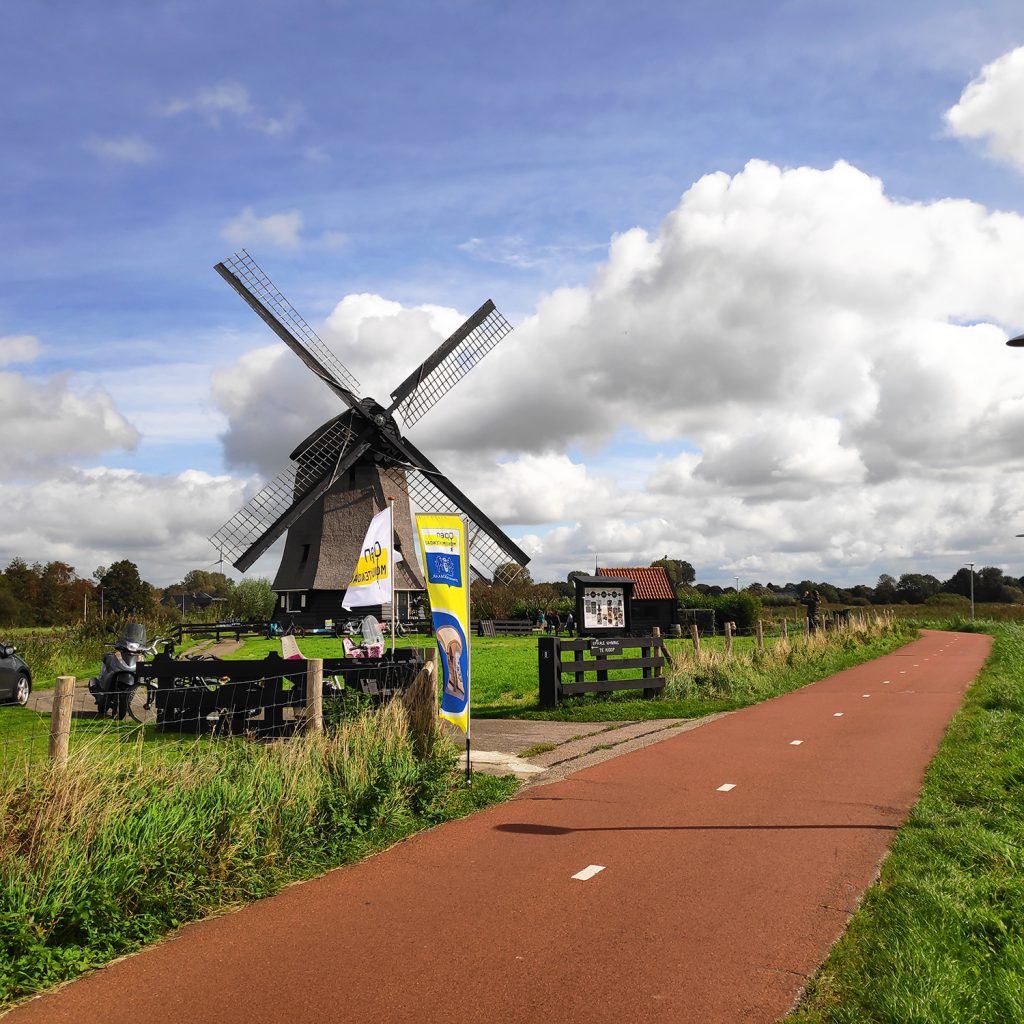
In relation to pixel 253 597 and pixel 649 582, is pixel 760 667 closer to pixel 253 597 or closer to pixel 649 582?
pixel 649 582

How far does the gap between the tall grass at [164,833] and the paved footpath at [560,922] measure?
0.20 m

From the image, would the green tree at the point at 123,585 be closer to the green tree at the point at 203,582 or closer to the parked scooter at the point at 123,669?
the green tree at the point at 203,582

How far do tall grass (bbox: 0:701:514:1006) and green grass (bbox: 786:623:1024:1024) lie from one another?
3495 millimetres

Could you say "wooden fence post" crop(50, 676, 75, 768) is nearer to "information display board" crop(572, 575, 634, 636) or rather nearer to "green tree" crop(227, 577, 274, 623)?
"information display board" crop(572, 575, 634, 636)

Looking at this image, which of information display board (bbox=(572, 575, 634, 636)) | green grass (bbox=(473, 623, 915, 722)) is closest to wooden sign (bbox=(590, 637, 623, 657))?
information display board (bbox=(572, 575, 634, 636))

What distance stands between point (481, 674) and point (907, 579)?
12316 centimetres

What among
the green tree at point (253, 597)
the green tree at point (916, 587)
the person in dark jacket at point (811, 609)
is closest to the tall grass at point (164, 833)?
the person in dark jacket at point (811, 609)

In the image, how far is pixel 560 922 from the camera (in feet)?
16.9

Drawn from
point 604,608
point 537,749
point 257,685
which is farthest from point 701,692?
point 257,685

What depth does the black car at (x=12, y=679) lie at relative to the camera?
16.5 m

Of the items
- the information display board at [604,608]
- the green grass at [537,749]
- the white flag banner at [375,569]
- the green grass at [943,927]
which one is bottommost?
the green grass at [537,749]

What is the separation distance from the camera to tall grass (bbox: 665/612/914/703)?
56.5 feet

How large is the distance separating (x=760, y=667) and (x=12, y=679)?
1555 cm

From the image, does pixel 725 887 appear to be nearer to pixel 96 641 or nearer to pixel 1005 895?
pixel 1005 895
